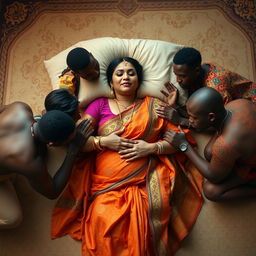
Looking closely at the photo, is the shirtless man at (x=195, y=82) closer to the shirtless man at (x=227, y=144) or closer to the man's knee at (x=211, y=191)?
the shirtless man at (x=227, y=144)

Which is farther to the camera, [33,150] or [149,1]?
[149,1]

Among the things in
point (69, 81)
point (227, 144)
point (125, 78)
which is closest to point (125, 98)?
point (125, 78)

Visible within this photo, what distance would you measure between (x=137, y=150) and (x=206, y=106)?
22.4 inches

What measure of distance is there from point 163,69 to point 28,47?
136cm

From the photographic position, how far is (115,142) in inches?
84.9

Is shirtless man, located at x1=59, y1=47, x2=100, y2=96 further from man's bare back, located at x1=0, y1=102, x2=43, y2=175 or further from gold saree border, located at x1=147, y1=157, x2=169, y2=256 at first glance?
gold saree border, located at x1=147, y1=157, x2=169, y2=256

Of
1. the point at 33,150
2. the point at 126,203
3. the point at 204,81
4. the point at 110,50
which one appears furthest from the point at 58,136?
the point at 204,81

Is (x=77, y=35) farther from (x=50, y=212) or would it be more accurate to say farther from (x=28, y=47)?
(x=50, y=212)

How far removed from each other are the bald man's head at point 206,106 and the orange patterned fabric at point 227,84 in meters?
0.30

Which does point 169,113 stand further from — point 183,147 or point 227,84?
point 227,84

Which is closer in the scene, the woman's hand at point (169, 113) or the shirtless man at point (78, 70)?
the shirtless man at point (78, 70)

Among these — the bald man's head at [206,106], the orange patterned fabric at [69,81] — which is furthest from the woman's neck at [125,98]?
the bald man's head at [206,106]

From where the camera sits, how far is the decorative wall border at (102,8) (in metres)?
2.94

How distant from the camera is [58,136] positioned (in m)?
1.77
